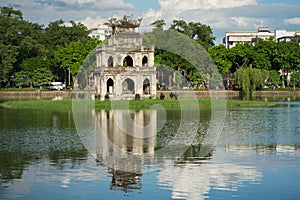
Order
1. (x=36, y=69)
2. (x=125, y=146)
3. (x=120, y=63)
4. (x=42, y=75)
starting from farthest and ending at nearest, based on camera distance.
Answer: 1. (x=36, y=69)
2. (x=42, y=75)
3. (x=120, y=63)
4. (x=125, y=146)

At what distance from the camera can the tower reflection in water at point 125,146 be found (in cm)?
2356

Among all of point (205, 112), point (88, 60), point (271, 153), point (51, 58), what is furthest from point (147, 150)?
point (51, 58)

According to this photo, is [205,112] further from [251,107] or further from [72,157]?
[72,157]

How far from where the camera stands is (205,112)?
181ft

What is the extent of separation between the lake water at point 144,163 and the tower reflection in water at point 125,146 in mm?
43

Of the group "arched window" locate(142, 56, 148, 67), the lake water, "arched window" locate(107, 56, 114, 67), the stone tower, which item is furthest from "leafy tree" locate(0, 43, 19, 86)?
the lake water

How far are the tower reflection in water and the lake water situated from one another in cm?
4

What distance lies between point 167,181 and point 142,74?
47.4 meters

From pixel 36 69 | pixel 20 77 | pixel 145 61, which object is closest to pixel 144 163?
pixel 145 61

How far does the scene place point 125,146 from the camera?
31.2 metres

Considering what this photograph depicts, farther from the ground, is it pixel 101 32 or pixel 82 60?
pixel 101 32

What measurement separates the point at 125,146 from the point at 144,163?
5177 mm

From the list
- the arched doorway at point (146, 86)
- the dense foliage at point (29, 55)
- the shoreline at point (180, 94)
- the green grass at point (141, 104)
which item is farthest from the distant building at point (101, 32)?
the green grass at point (141, 104)

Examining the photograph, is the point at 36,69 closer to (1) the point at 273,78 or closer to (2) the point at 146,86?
(2) the point at 146,86
